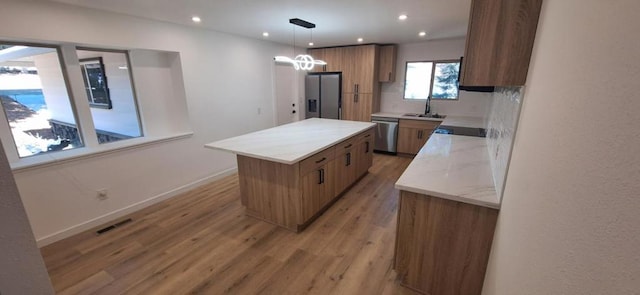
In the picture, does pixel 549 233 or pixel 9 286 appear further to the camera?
pixel 549 233

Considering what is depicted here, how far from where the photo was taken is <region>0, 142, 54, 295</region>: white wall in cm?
53

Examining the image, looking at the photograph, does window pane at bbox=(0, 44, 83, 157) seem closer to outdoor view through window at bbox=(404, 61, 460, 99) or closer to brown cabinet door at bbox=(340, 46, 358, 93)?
brown cabinet door at bbox=(340, 46, 358, 93)

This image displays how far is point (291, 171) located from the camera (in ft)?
8.08

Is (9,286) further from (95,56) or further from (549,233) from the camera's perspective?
(95,56)

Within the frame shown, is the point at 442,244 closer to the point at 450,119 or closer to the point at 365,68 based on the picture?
the point at 450,119

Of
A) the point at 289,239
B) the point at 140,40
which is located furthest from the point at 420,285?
the point at 140,40

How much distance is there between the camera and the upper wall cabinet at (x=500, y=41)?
1.19 metres

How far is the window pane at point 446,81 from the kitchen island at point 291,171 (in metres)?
2.77

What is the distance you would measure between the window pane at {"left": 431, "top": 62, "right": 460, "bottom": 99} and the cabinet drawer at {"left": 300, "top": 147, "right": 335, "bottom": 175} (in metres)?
3.33

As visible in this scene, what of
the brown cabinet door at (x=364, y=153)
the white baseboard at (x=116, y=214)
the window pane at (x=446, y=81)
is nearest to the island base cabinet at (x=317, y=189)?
the brown cabinet door at (x=364, y=153)

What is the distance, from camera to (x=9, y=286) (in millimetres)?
546

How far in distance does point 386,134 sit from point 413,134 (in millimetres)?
532

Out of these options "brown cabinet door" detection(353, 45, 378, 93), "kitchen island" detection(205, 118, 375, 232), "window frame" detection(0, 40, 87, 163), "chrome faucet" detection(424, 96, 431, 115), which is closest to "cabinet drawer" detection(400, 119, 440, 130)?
"chrome faucet" detection(424, 96, 431, 115)

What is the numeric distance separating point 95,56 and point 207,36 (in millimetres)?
1359
